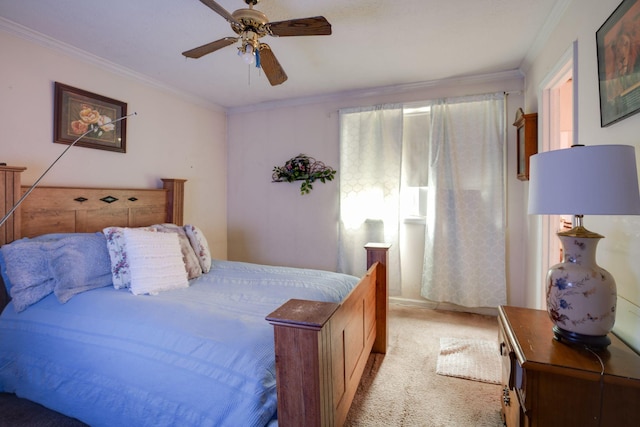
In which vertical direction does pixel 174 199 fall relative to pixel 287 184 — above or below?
below

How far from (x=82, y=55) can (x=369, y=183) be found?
2.87 meters

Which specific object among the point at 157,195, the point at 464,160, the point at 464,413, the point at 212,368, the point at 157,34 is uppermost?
the point at 157,34

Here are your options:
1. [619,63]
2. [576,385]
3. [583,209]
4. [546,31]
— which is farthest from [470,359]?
[546,31]

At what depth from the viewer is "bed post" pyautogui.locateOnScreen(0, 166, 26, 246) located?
200 cm

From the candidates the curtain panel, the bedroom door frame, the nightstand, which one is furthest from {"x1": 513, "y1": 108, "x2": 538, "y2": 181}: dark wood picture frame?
the nightstand

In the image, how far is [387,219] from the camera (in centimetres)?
345

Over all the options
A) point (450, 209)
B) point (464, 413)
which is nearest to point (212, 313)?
point (464, 413)

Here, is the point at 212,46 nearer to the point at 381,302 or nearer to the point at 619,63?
the point at 619,63

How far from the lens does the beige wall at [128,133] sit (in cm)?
223

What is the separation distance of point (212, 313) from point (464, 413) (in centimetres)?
154

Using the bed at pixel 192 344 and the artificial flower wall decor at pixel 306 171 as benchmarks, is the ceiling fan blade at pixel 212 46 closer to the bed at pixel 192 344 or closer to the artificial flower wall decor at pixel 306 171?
the bed at pixel 192 344

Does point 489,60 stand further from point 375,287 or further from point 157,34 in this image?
point 157,34

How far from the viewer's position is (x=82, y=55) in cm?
257

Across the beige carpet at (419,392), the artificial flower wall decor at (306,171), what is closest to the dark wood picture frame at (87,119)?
the artificial flower wall decor at (306,171)
